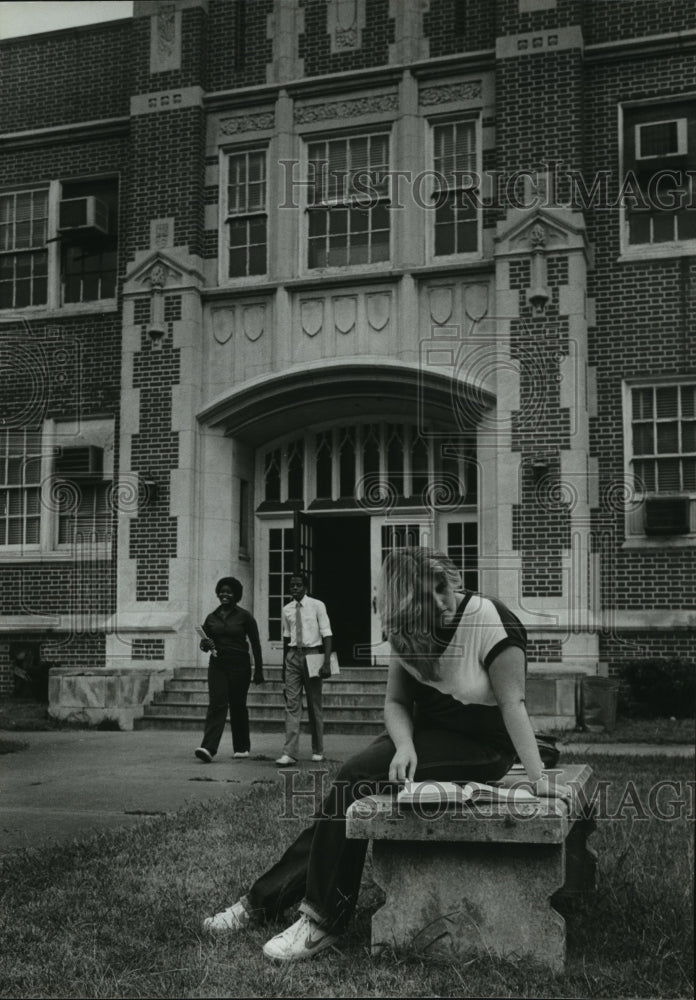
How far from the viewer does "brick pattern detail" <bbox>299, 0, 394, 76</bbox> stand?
1734 cm

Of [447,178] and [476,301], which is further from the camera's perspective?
[447,178]

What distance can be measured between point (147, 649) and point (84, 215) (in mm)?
6842

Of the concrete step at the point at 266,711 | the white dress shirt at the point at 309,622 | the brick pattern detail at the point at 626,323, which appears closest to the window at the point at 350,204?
the brick pattern detail at the point at 626,323

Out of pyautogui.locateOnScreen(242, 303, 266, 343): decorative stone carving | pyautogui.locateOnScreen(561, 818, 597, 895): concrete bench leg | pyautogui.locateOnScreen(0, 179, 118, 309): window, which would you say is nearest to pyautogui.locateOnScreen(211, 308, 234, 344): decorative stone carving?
pyautogui.locateOnScreen(242, 303, 266, 343): decorative stone carving

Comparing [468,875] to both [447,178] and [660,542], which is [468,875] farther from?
[447,178]

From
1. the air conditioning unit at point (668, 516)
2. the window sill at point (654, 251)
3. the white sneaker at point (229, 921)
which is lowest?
the white sneaker at point (229, 921)

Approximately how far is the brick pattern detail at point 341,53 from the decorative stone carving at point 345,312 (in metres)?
3.44

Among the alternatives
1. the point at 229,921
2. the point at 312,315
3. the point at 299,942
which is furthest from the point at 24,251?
the point at 299,942

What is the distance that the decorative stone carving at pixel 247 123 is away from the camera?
1781 centimetres

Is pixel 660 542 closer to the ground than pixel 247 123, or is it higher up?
closer to the ground

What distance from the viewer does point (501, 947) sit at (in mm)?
4441

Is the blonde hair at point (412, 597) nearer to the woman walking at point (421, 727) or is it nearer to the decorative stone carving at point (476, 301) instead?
the woman walking at point (421, 727)

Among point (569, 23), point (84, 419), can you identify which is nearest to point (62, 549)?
point (84, 419)

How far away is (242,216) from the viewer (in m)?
17.8
